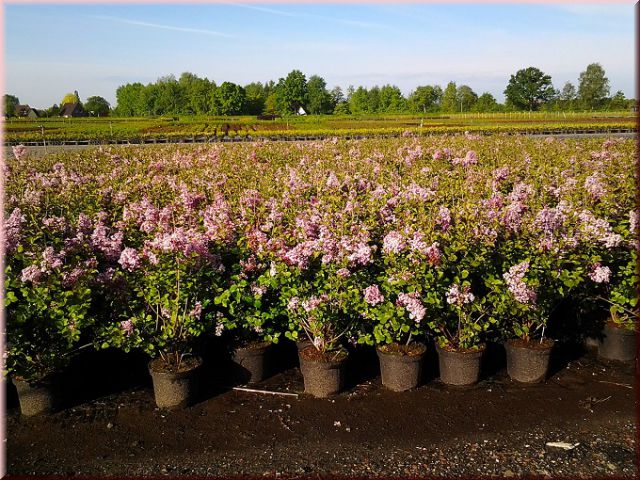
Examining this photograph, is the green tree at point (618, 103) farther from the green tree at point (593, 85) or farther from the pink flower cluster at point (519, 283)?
the pink flower cluster at point (519, 283)

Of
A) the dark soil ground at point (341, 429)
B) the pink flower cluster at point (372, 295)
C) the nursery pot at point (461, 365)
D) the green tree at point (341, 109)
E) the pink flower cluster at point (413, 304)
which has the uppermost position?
the green tree at point (341, 109)

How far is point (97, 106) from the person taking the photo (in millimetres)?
102750

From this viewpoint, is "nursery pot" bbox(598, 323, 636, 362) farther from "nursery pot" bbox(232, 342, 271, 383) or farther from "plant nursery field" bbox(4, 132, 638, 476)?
"nursery pot" bbox(232, 342, 271, 383)

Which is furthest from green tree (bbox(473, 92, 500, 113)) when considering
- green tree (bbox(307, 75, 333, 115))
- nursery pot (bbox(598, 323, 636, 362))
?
nursery pot (bbox(598, 323, 636, 362))

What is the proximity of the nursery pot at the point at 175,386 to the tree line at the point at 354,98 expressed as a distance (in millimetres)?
77396

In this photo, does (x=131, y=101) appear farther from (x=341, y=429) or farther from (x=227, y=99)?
(x=341, y=429)

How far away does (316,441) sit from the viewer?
378 centimetres

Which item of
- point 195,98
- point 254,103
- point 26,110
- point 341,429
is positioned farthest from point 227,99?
point 341,429

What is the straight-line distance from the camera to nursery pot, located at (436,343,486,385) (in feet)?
14.8

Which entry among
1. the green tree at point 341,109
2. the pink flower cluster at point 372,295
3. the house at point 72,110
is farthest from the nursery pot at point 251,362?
the house at point 72,110

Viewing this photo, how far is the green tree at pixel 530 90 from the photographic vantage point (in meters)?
95.1

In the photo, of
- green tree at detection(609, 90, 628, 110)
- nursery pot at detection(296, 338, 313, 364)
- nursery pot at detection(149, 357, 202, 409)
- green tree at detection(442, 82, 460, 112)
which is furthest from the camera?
green tree at detection(442, 82, 460, 112)

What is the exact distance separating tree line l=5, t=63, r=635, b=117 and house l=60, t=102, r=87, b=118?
6.06 feet

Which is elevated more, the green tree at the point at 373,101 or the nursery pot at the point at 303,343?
the green tree at the point at 373,101
